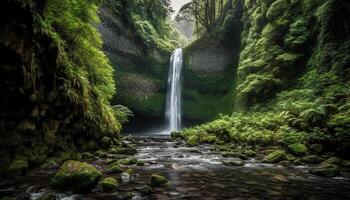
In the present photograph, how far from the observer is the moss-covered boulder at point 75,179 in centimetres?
423

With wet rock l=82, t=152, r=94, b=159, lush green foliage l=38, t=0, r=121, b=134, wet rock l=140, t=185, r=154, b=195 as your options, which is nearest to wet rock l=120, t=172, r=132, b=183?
wet rock l=140, t=185, r=154, b=195

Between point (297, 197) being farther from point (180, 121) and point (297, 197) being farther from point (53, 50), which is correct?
point (180, 121)

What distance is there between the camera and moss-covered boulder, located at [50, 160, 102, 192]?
423 centimetres

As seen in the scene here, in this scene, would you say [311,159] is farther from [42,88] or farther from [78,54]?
[78,54]

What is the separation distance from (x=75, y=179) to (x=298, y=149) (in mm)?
6423

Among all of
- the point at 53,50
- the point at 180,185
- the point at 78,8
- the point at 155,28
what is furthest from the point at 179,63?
the point at 180,185

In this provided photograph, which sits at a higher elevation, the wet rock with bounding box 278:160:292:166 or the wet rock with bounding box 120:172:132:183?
the wet rock with bounding box 278:160:292:166

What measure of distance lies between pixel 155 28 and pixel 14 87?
2597 cm

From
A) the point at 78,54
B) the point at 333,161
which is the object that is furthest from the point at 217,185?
the point at 78,54

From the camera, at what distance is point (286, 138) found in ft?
28.4

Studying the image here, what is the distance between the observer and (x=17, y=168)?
512 centimetres

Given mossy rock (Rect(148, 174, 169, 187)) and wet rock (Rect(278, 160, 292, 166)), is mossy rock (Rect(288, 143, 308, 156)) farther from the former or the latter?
mossy rock (Rect(148, 174, 169, 187))

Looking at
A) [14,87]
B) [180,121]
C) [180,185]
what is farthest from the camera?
[180,121]

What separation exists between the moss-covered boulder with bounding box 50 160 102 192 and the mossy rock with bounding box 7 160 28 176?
128 cm
